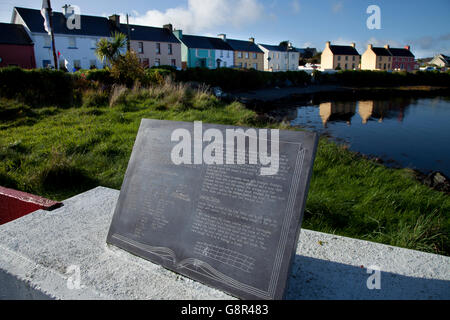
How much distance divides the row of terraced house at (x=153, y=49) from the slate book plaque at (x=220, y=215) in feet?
53.1

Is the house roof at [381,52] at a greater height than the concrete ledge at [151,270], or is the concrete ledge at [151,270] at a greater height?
the house roof at [381,52]

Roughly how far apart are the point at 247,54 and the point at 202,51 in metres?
9.86

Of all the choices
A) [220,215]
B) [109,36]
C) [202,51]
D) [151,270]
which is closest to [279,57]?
[202,51]

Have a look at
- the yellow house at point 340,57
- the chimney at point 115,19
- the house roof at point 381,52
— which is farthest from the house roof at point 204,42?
the house roof at point 381,52

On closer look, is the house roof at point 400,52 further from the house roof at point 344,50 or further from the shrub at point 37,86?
the shrub at point 37,86

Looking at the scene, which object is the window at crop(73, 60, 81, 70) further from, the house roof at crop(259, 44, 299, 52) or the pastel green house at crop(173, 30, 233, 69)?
the house roof at crop(259, 44, 299, 52)

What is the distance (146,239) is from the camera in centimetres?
265

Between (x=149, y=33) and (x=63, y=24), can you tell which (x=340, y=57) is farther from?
(x=63, y=24)

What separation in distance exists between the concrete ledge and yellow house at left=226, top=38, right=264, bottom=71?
2116 inches

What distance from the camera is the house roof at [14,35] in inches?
1228

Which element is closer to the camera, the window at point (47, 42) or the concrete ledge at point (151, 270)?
the concrete ledge at point (151, 270)

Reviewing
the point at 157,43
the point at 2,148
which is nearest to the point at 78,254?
the point at 2,148

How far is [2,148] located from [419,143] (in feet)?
44.1
